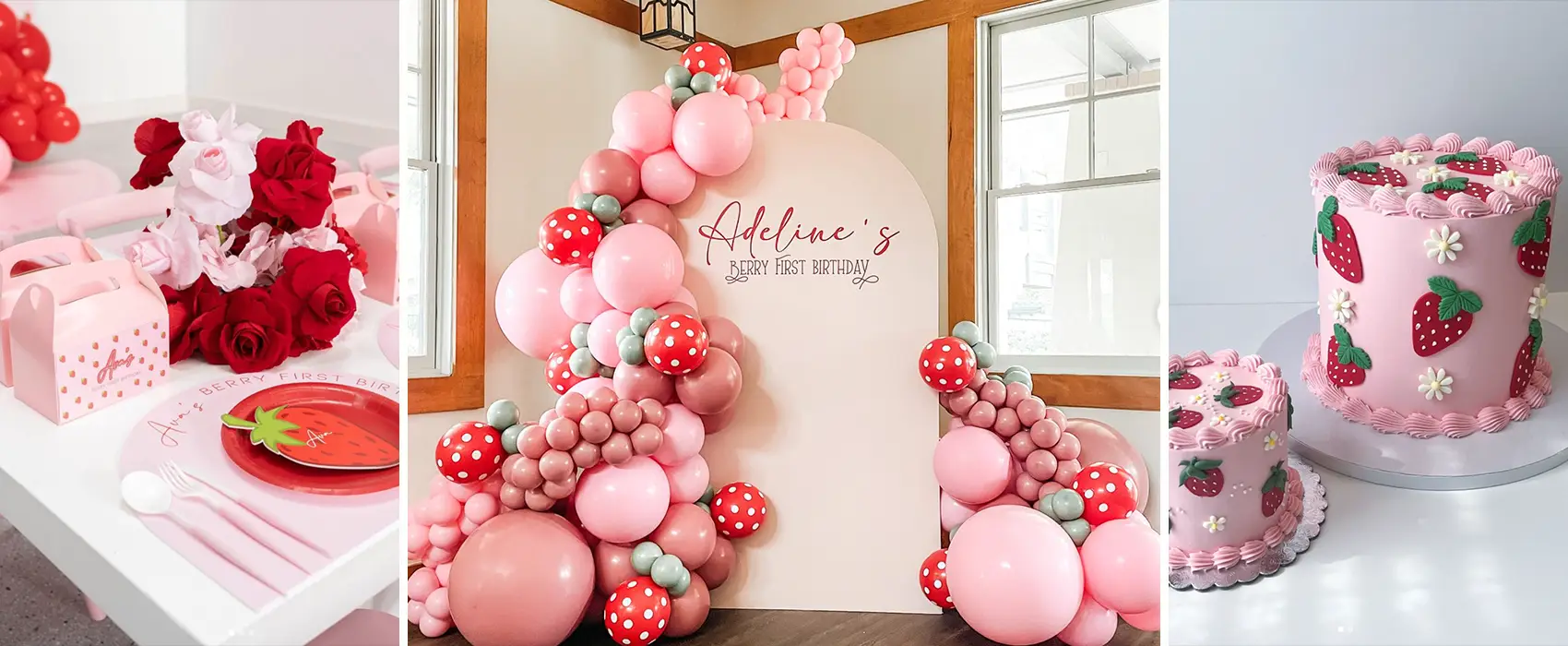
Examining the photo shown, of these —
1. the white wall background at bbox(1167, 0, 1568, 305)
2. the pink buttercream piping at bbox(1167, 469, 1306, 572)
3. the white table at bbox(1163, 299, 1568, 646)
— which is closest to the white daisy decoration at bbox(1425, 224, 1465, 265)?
the white wall background at bbox(1167, 0, 1568, 305)

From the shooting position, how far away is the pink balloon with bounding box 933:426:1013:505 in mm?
1174

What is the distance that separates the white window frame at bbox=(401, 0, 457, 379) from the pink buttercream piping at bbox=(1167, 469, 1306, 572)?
128 cm

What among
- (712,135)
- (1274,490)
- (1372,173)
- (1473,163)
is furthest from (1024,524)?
(1473,163)

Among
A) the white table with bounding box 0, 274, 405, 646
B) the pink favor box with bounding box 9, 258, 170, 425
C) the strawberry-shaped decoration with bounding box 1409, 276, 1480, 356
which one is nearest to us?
the white table with bounding box 0, 274, 405, 646

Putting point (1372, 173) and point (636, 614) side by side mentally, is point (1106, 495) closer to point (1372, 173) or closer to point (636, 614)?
point (636, 614)

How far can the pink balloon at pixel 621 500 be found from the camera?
1105 mm

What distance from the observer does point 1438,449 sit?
1.36m

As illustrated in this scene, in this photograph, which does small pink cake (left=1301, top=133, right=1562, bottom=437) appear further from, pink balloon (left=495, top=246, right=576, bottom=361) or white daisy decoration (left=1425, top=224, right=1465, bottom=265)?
pink balloon (left=495, top=246, right=576, bottom=361)

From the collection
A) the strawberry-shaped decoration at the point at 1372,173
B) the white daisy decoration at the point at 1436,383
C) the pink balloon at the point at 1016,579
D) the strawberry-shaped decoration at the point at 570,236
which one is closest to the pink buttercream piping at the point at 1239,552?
the pink balloon at the point at 1016,579

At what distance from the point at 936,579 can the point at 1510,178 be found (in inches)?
42.5

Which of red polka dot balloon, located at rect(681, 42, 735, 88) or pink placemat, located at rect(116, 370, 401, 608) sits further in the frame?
red polka dot balloon, located at rect(681, 42, 735, 88)

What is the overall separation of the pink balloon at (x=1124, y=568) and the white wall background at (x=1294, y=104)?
687 millimetres

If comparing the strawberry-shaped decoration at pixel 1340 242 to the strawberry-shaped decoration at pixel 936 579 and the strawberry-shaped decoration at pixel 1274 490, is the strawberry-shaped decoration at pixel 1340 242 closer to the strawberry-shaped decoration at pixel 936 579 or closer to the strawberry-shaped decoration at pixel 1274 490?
the strawberry-shaped decoration at pixel 1274 490

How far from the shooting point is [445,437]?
1126 mm
